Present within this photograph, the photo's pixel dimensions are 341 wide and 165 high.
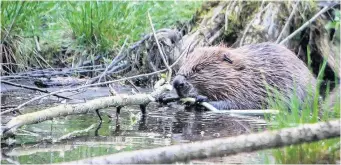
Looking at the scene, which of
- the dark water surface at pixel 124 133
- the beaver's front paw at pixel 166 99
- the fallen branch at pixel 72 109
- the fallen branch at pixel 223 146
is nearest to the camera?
the fallen branch at pixel 223 146

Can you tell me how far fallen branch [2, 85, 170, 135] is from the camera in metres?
3.22

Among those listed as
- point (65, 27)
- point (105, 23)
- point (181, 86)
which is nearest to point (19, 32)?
point (65, 27)

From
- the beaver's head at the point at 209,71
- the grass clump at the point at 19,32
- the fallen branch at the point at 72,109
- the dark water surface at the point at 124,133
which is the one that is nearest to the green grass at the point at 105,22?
the grass clump at the point at 19,32

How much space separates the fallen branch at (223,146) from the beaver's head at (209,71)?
9.70ft

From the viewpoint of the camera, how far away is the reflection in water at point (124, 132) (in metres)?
3.15

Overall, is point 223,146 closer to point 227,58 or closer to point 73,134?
point 73,134

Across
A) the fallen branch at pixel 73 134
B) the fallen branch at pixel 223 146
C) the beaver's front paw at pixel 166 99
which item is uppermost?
the fallen branch at pixel 223 146

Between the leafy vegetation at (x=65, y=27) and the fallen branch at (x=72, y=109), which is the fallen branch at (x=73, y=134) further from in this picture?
the leafy vegetation at (x=65, y=27)

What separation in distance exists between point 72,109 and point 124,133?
1.09 feet

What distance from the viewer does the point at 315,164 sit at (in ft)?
8.89

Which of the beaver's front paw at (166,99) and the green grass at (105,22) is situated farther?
the green grass at (105,22)

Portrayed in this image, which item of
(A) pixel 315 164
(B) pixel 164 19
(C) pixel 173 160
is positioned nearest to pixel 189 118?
(A) pixel 315 164

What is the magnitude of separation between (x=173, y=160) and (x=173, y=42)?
465cm

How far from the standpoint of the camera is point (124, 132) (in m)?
3.85
